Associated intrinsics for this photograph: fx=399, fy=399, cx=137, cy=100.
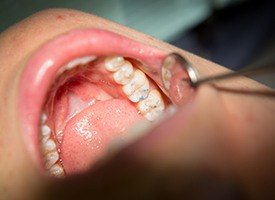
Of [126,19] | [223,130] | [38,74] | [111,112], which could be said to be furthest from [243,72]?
[126,19]

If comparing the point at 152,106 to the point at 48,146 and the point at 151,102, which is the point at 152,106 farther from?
the point at 48,146

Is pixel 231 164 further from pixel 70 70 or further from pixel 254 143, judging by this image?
pixel 70 70

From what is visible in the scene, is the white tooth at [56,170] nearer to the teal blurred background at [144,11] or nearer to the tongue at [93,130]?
the tongue at [93,130]

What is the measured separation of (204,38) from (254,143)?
996 millimetres

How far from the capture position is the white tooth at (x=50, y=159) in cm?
82

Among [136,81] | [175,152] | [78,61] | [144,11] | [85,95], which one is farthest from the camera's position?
[144,11]

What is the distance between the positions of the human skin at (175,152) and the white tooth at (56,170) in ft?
0.63

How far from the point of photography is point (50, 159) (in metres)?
0.83

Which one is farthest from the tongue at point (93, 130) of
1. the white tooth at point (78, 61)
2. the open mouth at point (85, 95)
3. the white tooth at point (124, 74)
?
the white tooth at point (78, 61)

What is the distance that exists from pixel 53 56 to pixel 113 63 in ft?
0.49

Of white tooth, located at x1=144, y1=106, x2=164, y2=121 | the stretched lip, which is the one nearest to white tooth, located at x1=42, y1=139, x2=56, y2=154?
the stretched lip

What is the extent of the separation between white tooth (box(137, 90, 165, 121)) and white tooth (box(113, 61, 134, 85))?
72mm

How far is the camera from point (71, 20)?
2.47 feet

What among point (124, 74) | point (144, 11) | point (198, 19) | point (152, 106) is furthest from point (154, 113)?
point (198, 19)
